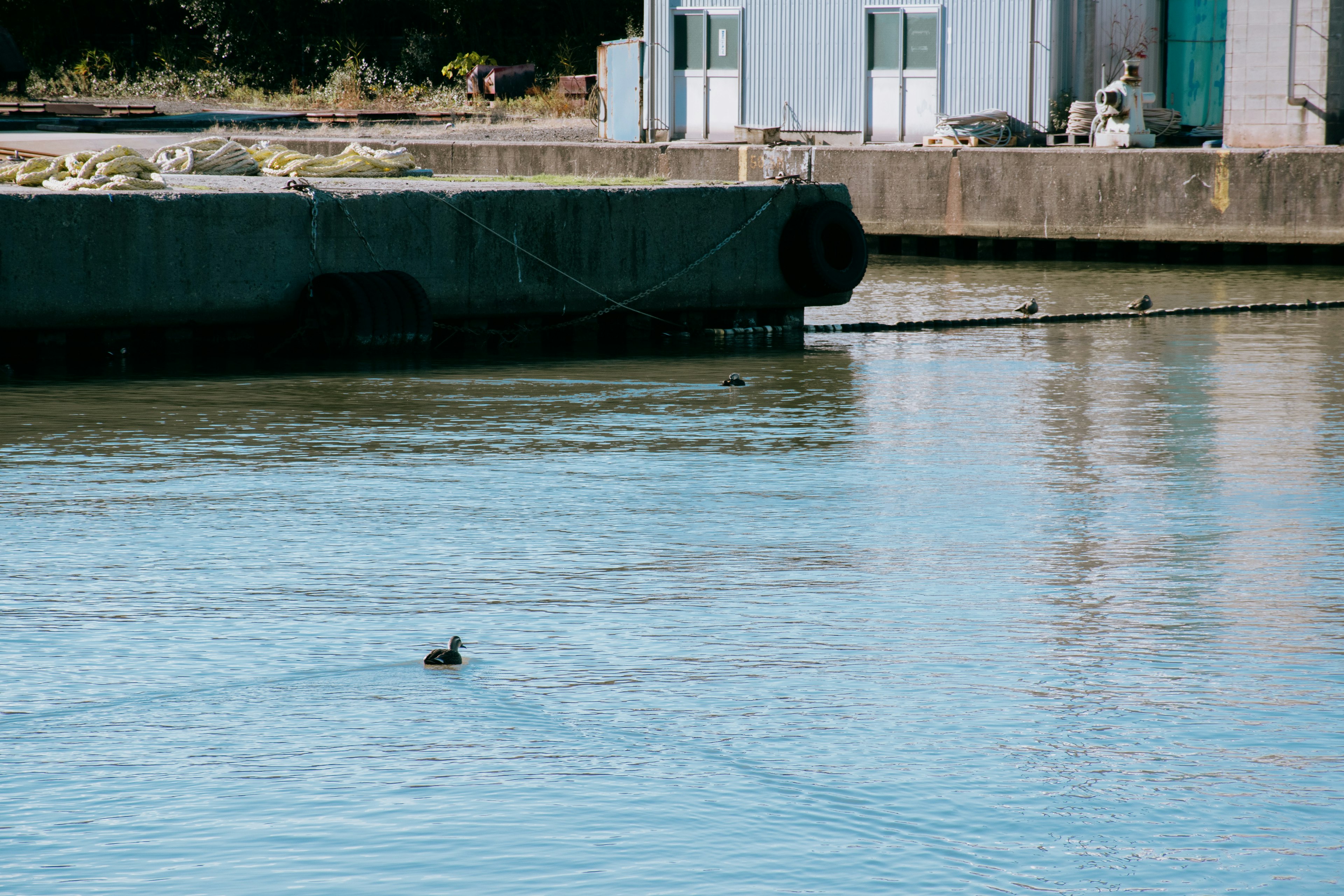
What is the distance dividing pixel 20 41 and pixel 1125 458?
2003 inches

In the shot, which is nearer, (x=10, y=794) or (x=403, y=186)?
(x=10, y=794)

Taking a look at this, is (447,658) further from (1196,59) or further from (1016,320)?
(1196,59)

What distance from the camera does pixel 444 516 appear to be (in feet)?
24.8

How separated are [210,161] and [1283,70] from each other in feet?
44.6

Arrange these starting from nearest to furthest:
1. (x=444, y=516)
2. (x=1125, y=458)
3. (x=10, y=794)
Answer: (x=10, y=794) < (x=444, y=516) < (x=1125, y=458)

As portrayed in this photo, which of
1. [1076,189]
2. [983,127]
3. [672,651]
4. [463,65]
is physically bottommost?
[672,651]

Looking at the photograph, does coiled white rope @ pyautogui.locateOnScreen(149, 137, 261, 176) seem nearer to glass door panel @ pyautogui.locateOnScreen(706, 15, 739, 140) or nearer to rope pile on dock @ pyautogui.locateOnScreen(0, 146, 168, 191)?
rope pile on dock @ pyautogui.locateOnScreen(0, 146, 168, 191)

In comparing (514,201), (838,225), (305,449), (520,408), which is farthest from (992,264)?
(305,449)

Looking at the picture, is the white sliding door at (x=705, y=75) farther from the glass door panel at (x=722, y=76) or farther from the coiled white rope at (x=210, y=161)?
the coiled white rope at (x=210, y=161)

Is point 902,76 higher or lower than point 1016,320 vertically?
higher

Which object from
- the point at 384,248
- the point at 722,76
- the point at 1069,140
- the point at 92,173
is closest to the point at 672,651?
the point at 384,248

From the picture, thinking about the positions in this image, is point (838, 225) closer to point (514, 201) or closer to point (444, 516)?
point (514, 201)

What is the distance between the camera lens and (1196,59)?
27641 mm

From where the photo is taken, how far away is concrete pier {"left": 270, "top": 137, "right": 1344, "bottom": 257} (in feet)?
68.6
